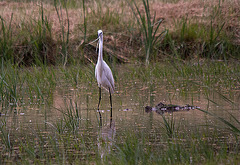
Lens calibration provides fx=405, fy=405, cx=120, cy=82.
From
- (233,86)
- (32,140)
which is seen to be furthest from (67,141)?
(233,86)

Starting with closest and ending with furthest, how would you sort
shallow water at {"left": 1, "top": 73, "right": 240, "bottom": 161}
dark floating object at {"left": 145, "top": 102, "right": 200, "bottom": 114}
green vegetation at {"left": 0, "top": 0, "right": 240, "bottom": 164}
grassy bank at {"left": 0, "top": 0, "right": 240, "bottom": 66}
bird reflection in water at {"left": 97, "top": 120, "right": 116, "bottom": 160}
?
1. green vegetation at {"left": 0, "top": 0, "right": 240, "bottom": 164}
2. bird reflection in water at {"left": 97, "top": 120, "right": 116, "bottom": 160}
3. shallow water at {"left": 1, "top": 73, "right": 240, "bottom": 161}
4. dark floating object at {"left": 145, "top": 102, "right": 200, "bottom": 114}
5. grassy bank at {"left": 0, "top": 0, "right": 240, "bottom": 66}

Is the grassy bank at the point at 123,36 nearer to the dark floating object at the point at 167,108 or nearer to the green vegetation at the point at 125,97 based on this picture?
the green vegetation at the point at 125,97

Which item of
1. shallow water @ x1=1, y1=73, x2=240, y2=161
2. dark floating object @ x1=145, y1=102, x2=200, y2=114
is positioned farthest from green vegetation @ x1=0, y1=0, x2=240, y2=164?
dark floating object @ x1=145, y1=102, x2=200, y2=114

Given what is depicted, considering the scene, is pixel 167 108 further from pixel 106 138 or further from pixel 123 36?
pixel 123 36

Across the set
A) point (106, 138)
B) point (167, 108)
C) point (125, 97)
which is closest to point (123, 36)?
point (125, 97)

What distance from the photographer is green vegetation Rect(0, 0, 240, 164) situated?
3.50m

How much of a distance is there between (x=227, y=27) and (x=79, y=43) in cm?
444

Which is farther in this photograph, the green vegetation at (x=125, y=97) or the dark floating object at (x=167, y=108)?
the dark floating object at (x=167, y=108)

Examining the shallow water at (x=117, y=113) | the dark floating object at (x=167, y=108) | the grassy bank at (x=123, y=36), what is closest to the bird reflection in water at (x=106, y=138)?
the shallow water at (x=117, y=113)

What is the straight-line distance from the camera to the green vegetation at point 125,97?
3501 millimetres

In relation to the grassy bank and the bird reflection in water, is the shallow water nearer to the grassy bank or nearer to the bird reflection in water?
the bird reflection in water

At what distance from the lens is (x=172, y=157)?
3076mm

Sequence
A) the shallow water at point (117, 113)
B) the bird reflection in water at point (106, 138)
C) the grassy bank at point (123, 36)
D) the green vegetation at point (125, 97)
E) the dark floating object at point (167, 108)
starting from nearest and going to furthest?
the green vegetation at point (125, 97), the bird reflection in water at point (106, 138), the shallow water at point (117, 113), the dark floating object at point (167, 108), the grassy bank at point (123, 36)

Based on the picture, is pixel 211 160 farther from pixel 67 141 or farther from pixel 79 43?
pixel 79 43
